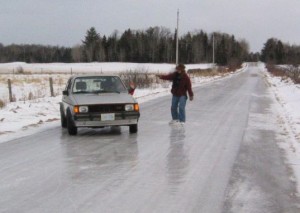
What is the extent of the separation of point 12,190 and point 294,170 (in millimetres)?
4385

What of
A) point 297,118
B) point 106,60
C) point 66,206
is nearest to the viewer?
point 66,206

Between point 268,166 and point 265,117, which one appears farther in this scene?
point 265,117

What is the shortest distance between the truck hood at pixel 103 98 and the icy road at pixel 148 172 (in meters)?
0.82

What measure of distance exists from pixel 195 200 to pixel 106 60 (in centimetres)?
14521

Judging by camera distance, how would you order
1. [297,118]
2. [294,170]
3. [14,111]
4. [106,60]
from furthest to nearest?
[106,60]
[14,111]
[297,118]
[294,170]

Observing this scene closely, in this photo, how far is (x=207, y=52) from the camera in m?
155

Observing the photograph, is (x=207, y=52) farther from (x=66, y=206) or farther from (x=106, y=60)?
(x=66, y=206)

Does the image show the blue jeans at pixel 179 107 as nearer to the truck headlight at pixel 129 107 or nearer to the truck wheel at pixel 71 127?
the truck headlight at pixel 129 107

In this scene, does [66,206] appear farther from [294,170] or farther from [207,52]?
[207,52]

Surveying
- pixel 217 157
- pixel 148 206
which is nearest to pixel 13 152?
pixel 217 157

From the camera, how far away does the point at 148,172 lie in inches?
292

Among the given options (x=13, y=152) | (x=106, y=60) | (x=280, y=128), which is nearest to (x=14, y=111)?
(x=13, y=152)

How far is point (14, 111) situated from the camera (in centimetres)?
1666

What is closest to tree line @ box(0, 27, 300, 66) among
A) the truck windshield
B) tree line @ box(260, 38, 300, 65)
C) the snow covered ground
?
tree line @ box(260, 38, 300, 65)
